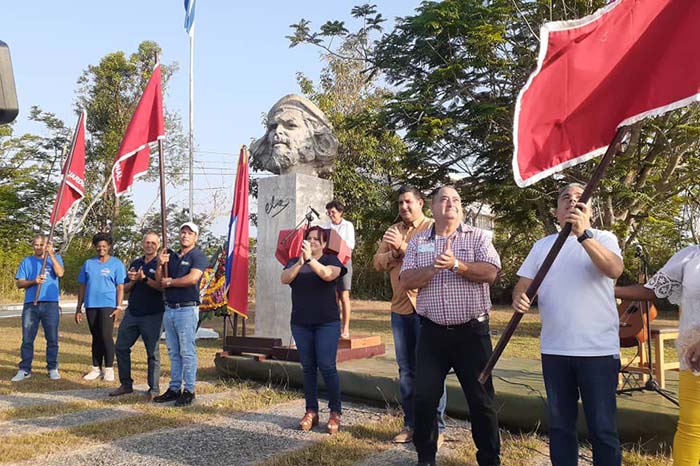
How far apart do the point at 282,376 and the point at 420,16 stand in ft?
29.5

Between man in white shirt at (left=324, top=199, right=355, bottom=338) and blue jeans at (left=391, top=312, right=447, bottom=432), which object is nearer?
blue jeans at (left=391, top=312, right=447, bottom=432)

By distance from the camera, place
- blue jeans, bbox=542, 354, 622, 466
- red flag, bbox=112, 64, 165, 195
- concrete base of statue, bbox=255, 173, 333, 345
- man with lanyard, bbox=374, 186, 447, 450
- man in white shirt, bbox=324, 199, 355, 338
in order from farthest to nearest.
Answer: concrete base of statue, bbox=255, 173, 333, 345 < man in white shirt, bbox=324, 199, 355, 338 < red flag, bbox=112, 64, 165, 195 < man with lanyard, bbox=374, 186, 447, 450 < blue jeans, bbox=542, 354, 622, 466

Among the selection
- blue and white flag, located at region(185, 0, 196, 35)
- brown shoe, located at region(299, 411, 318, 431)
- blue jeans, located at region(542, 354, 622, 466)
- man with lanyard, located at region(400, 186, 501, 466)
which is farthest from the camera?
blue and white flag, located at region(185, 0, 196, 35)

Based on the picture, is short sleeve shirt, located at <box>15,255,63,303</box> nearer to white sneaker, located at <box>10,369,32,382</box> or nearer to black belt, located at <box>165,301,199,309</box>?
white sneaker, located at <box>10,369,32,382</box>

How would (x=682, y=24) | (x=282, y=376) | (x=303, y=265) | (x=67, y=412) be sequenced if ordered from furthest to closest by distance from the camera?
(x=282, y=376), (x=67, y=412), (x=303, y=265), (x=682, y=24)

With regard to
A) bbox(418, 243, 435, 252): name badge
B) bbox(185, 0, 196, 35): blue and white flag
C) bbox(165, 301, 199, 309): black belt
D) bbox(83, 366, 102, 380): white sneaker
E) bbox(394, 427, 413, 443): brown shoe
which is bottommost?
bbox(83, 366, 102, 380): white sneaker

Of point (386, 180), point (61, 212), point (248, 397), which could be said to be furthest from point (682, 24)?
point (386, 180)

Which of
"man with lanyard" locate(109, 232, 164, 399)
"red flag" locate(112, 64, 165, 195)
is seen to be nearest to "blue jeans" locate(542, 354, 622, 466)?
"man with lanyard" locate(109, 232, 164, 399)

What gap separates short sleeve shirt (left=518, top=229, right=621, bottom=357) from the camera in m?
2.97

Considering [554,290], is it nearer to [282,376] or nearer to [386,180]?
[282,376]

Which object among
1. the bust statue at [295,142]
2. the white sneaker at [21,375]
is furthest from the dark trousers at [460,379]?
the white sneaker at [21,375]

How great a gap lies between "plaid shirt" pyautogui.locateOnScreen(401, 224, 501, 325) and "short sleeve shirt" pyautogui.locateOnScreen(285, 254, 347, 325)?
1164mm

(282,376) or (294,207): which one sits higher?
(294,207)

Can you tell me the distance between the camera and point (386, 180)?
21938 millimetres
